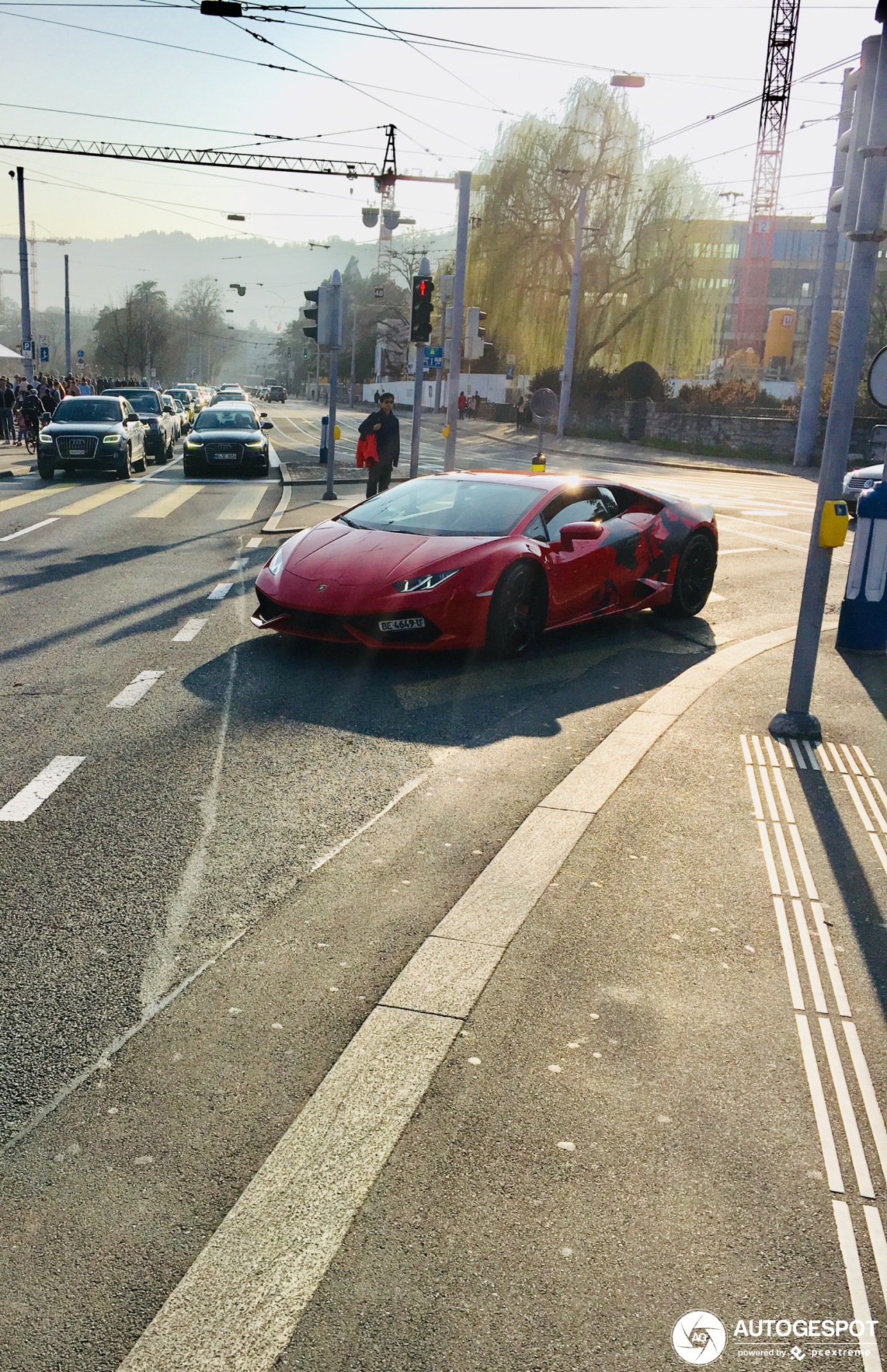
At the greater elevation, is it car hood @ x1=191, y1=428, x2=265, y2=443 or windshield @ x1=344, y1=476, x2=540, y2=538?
windshield @ x1=344, y1=476, x2=540, y2=538

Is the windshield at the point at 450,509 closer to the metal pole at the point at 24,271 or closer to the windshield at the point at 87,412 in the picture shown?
the windshield at the point at 87,412

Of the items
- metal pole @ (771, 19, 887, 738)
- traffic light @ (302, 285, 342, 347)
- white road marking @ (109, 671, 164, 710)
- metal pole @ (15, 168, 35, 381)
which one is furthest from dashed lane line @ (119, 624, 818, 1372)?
metal pole @ (15, 168, 35, 381)

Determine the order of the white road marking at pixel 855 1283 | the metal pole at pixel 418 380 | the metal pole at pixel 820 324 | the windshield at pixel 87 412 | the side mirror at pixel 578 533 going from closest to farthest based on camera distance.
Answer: the white road marking at pixel 855 1283 → the side mirror at pixel 578 533 → the metal pole at pixel 418 380 → the windshield at pixel 87 412 → the metal pole at pixel 820 324

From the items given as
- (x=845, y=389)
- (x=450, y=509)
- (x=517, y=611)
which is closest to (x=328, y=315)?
(x=450, y=509)

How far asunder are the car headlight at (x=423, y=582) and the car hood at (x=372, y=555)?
41 millimetres

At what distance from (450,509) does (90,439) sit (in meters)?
16.4

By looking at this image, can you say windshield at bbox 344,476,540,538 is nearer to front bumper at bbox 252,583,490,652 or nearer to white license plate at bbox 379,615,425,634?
front bumper at bbox 252,583,490,652

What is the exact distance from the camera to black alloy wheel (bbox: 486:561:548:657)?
27.8ft

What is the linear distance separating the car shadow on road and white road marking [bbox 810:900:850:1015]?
2.48 metres

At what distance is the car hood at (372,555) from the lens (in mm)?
8273

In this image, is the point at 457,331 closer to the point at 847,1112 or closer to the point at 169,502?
the point at 169,502

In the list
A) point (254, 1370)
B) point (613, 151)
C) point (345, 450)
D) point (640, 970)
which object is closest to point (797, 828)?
point (640, 970)


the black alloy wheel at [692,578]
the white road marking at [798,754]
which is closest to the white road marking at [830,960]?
the white road marking at [798,754]

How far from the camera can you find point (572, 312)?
50312 millimetres
